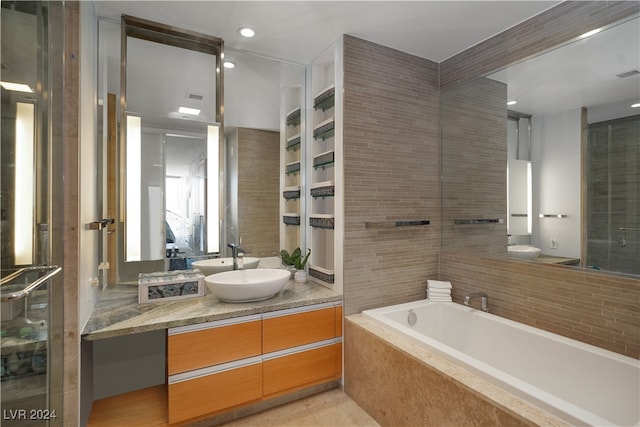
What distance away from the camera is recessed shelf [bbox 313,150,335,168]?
251 centimetres

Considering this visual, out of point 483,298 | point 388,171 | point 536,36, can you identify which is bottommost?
point 483,298

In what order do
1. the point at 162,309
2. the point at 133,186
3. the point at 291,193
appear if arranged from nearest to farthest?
1. the point at 162,309
2. the point at 133,186
3. the point at 291,193

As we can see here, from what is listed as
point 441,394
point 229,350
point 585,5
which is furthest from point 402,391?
point 585,5

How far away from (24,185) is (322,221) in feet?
5.92

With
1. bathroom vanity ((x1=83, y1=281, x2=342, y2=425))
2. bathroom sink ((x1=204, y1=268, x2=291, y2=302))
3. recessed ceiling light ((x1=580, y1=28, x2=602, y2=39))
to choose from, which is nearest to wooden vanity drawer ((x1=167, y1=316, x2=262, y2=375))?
bathroom vanity ((x1=83, y1=281, x2=342, y2=425))

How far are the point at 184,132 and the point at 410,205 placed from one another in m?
1.90

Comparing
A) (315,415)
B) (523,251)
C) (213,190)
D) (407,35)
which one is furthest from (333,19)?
(315,415)

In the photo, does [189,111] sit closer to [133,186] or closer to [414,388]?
[133,186]

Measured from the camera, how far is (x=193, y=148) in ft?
7.89

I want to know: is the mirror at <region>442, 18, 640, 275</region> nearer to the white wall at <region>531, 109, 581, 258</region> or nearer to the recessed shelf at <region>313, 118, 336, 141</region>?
the white wall at <region>531, 109, 581, 258</region>

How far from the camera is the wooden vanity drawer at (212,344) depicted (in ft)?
5.88

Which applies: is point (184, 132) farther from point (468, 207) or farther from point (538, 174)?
point (538, 174)

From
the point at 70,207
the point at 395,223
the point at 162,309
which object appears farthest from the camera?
the point at 395,223

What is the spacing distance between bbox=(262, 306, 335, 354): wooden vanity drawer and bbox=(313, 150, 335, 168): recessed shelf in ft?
3.77
